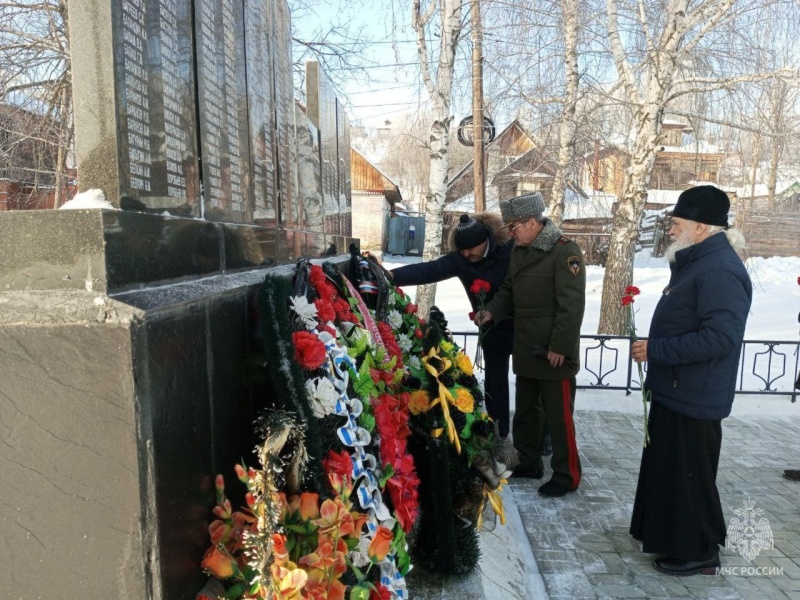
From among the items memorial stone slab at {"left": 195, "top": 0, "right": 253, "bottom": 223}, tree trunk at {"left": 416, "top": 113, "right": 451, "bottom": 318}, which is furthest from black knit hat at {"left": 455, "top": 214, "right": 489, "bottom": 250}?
tree trunk at {"left": 416, "top": 113, "right": 451, "bottom": 318}

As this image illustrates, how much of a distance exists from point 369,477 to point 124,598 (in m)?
0.77

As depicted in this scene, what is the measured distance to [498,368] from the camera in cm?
458

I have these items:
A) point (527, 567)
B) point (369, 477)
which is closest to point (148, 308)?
point (369, 477)

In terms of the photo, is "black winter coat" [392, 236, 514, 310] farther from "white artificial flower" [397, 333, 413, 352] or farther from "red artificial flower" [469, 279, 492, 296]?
"white artificial flower" [397, 333, 413, 352]

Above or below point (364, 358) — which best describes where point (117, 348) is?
above

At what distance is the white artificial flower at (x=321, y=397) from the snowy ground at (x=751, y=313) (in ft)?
10.4

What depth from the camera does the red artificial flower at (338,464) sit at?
1.67 meters

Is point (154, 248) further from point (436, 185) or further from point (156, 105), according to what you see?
point (436, 185)

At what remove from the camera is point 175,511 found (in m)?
1.33

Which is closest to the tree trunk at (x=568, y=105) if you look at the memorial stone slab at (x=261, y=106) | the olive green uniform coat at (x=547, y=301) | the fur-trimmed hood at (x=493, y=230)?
the fur-trimmed hood at (x=493, y=230)

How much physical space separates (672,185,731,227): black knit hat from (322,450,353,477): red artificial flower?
2.04 metres

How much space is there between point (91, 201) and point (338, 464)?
91 cm

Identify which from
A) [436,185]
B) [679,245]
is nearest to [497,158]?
[436,185]

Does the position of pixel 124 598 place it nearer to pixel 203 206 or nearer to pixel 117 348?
pixel 117 348
